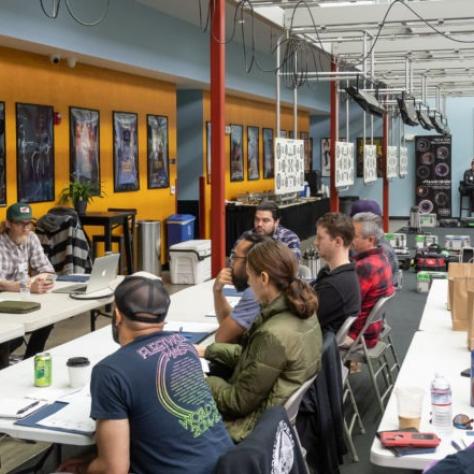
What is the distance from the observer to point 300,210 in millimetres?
16781

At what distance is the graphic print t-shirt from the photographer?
263 cm

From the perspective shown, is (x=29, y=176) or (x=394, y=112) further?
(x=394, y=112)

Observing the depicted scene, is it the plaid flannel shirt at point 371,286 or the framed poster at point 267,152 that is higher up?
the framed poster at point 267,152

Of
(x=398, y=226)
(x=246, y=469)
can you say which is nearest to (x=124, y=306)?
(x=246, y=469)

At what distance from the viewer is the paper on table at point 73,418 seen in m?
3.05

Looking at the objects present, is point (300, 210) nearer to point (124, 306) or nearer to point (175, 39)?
point (175, 39)

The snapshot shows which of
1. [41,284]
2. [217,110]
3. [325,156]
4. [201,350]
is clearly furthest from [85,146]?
[325,156]

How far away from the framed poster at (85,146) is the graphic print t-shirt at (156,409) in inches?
299

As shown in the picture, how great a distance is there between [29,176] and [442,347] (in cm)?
589

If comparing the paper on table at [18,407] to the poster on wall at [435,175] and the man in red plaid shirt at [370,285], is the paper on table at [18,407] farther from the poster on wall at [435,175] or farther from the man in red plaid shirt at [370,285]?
the poster on wall at [435,175]

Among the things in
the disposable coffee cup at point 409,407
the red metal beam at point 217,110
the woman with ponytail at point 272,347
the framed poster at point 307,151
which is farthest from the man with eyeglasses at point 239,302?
the framed poster at point 307,151

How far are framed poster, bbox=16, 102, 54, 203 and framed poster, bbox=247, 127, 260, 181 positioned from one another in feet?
24.2

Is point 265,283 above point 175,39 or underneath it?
underneath

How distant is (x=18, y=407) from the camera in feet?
10.8
